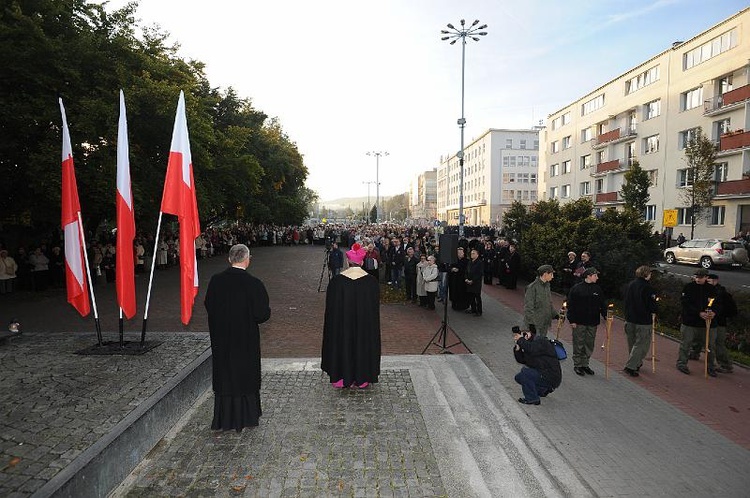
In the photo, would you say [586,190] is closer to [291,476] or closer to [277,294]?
[277,294]

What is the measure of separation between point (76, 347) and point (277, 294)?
795 cm

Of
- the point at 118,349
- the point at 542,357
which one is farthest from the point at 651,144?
the point at 118,349

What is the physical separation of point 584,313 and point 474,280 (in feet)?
14.7

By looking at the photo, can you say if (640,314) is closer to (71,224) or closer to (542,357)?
(542,357)

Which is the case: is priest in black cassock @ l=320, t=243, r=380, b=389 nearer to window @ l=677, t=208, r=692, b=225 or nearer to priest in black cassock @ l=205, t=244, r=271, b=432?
priest in black cassock @ l=205, t=244, r=271, b=432

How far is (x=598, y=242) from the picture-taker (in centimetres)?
1440

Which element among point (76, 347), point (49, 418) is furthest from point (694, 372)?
point (76, 347)

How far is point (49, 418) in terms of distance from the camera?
4621 mm

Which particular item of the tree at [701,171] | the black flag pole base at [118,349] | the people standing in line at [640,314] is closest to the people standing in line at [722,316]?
the people standing in line at [640,314]

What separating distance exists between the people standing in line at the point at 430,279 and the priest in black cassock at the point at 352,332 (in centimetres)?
609

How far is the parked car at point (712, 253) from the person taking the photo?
2238cm

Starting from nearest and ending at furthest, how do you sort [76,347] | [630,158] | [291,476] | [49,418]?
[291,476], [49,418], [76,347], [630,158]

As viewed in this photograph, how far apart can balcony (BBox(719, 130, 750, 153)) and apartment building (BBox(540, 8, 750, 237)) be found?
65 mm

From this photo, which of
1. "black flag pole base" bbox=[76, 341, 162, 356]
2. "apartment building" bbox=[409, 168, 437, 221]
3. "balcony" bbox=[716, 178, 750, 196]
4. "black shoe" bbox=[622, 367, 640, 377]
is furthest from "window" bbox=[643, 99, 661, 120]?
"apartment building" bbox=[409, 168, 437, 221]
